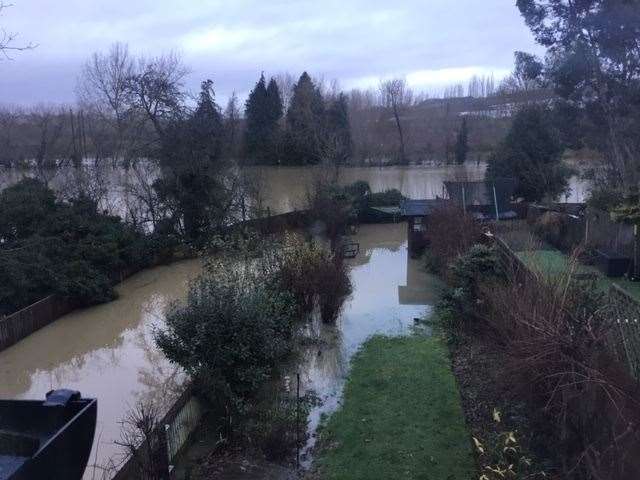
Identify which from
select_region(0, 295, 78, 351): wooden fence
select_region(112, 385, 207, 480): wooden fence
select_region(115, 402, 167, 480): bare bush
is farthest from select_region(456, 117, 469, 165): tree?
select_region(115, 402, 167, 480): bare bush

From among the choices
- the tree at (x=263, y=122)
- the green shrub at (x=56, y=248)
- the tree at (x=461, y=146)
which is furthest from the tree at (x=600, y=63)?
the tree at (x=461, y=146)

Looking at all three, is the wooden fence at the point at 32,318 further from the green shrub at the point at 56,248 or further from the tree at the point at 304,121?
the tree at the point at 304,121

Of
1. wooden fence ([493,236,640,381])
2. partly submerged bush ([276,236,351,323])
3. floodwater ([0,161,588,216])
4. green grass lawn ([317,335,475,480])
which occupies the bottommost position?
green grass lawn ([317,335,475,480])

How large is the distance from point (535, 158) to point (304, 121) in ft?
71.7

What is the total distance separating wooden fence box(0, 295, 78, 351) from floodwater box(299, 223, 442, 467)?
23.6 feet

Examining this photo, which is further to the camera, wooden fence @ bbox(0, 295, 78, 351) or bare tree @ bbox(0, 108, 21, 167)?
bare tree @ bbox(0, 108, 21, 167)

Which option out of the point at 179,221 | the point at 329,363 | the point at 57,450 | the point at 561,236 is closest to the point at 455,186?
the point at 561,236

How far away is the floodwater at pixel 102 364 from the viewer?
1059 cm

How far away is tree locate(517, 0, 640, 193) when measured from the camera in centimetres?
1925

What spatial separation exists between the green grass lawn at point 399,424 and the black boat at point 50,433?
3.12 meters

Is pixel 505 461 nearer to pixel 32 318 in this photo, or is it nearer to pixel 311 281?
pixel 311 281

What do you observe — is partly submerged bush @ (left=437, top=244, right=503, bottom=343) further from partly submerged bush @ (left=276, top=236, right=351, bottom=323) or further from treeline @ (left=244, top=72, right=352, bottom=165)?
treeline @ (left=244, top=72, right=352, bottom=165)

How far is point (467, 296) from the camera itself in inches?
483

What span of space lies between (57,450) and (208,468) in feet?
9.10
